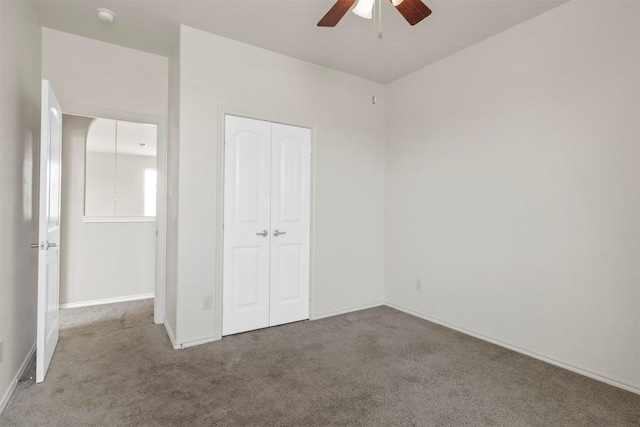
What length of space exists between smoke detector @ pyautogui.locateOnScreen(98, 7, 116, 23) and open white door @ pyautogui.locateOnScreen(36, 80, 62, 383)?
832 mm

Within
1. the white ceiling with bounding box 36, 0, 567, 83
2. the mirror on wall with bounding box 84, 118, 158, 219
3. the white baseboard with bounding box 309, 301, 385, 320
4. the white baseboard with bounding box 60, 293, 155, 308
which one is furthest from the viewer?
the mirror on wall with bounding box 84, 118, 158, 219

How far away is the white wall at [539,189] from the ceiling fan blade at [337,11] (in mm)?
1800

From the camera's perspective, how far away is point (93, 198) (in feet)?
14.3

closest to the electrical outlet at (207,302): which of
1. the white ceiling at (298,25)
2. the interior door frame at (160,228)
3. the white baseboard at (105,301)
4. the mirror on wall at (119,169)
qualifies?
the interior door frame at (160,228)

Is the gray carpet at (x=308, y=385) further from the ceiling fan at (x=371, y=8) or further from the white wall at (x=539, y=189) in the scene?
the ceiling fan at (x=371, y=8)

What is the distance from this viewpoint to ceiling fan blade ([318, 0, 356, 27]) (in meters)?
1.96

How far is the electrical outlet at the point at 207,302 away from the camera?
3.05m

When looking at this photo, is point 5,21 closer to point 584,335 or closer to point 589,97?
point 589,97

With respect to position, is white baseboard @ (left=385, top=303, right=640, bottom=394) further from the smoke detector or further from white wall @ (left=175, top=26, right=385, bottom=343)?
the smoke detector

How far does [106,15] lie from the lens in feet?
9.07

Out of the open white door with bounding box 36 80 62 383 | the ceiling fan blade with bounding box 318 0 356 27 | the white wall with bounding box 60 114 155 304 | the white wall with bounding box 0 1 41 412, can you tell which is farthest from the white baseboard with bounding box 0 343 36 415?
the ceiling fan blade with bounding box 318 0 356 27

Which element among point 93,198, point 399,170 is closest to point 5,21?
point 93,198

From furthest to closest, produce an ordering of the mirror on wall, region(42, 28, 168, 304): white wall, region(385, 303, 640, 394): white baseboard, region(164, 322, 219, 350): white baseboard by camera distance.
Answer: the mirror on wall, region(42, 28, 168, 304): white wall, region(164, 322, 219, 350): white baseboard, region(385, 303, 640, 394): white baseboard

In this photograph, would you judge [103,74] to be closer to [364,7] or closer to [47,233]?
[47,233]
